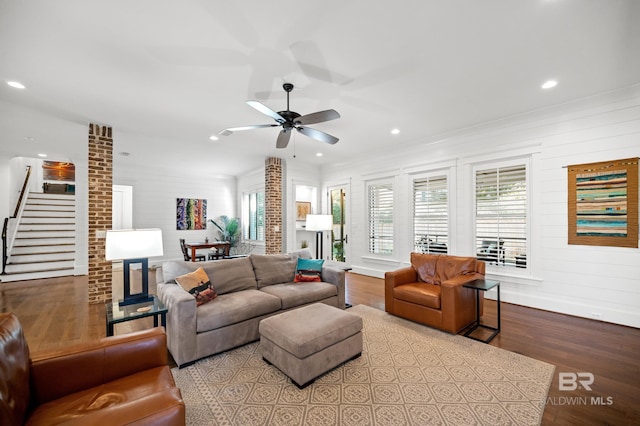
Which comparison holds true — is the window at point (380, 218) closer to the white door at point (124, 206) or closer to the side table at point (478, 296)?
the side table at point (478, 296)

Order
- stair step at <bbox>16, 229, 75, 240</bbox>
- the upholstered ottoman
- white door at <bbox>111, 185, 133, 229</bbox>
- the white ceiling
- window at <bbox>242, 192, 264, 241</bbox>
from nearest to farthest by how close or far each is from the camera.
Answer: the white ceiling
the upholstered ottoman
stair step at <bbox>16, 229, 75, 240</bbox>
white door at <bbox>111, 185, 133, 229</bbox>
window at <bbox>242, 192, 264, 241</bbox>

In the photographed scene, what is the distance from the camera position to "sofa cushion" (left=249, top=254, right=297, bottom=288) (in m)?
3.76

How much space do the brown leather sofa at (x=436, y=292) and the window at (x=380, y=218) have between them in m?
1.95

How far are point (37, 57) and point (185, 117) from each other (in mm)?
1677

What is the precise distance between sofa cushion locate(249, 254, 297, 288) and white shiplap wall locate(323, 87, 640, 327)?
10.1ft

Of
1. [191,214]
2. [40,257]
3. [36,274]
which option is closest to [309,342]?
[36,274]

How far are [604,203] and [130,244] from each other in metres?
5.61

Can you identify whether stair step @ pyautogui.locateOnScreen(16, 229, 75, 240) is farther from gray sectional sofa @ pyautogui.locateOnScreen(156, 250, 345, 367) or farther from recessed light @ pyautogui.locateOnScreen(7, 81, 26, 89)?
gray sectional sofa @ pyautogui.locateOnScreen(156, 250, 345, 367)

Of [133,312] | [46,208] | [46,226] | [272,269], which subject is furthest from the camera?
[46,208]

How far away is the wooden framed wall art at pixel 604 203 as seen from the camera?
3.34 metres

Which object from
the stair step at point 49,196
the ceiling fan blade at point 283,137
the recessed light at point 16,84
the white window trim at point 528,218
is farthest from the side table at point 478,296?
the stair step at point 49,196

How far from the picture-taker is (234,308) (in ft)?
9.42

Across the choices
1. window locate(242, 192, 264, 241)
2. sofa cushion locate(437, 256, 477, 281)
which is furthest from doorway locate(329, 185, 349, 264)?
sofa cushion locate(437, 256, 477, 281)

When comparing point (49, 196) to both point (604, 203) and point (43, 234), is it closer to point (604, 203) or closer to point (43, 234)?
point (43, 234)
